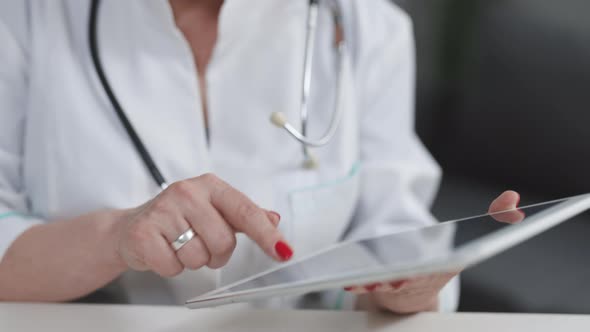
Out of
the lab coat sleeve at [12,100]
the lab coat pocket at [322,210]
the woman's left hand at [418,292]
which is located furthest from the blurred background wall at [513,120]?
the lab coat sleeve at [12,100]

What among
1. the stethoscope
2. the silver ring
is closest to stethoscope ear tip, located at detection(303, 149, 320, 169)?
the stethoscope

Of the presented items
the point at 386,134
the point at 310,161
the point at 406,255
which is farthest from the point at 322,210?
the point at 406,255

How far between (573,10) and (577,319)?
787 mm

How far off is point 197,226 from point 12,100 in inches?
11.0

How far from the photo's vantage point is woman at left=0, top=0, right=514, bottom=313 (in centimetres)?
56

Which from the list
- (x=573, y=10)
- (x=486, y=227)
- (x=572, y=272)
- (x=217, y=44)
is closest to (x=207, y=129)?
(x=217, y=44)

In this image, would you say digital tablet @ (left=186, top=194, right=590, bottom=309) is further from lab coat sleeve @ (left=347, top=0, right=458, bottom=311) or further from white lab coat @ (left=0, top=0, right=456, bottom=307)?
lab coat sleeve @ (left=347, top=0, right=458, bottom=311)

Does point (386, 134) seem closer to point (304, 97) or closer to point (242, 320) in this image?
point (304, 97)

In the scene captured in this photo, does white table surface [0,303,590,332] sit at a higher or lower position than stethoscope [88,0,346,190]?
lower

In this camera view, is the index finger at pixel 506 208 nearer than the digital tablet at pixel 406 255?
No

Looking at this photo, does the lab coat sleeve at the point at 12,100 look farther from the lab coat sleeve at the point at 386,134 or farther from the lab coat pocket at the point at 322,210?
the lab coat sleeve at the point at 386,134

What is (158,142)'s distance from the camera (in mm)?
641

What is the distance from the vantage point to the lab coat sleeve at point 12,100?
62cm

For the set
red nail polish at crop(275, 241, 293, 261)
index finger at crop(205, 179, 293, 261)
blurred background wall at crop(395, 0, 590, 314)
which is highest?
index finger at crop(205, 179, 293, 261)
